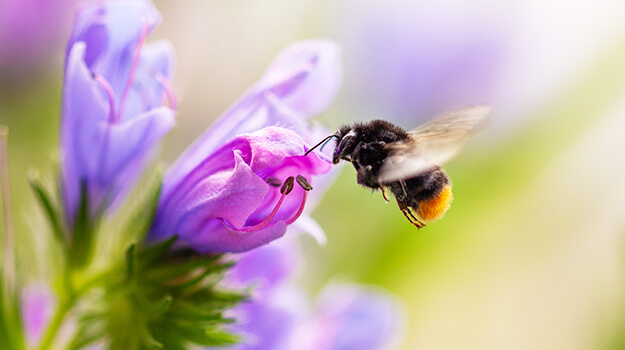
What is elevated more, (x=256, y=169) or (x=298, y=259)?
(x=256, y=169)

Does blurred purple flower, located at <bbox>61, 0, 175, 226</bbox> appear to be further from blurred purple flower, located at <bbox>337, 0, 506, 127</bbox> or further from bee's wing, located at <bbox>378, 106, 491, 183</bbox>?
blurred purple flower, located at <bbox>337, 0, 506, 127</bbox>

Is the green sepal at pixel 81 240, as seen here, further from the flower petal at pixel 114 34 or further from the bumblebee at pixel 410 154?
the bumblebee at pixel 410 154

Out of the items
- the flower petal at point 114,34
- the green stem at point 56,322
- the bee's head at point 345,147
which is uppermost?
the flower petal at point 114,34

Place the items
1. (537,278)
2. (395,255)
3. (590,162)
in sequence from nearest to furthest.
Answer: (395,255) → (590,162) → (537,278)

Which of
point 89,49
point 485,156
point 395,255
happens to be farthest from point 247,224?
point 485,156

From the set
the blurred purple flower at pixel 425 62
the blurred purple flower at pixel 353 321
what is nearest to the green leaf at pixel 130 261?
the blurred purple flower at pixel 353 321

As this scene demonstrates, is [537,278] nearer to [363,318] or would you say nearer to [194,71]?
[194,71]
